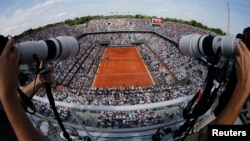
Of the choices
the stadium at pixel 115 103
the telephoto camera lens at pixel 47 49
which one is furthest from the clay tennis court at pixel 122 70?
the telephoto camera lens at pixel 47 49

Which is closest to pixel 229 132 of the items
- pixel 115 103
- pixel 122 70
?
pixel 115 103

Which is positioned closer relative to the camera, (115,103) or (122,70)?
(115,103)

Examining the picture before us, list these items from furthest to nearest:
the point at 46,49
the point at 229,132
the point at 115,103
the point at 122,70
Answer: the point at 122,70 → the point at 115,103 → the point at 46,49 → the point at 229,132

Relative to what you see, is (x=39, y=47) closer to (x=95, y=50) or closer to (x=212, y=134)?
(x=212, y=134)

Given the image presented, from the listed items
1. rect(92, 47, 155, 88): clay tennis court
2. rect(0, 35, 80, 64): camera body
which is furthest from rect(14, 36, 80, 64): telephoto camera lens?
rect(92, 47, 155, 88): clay tennis court

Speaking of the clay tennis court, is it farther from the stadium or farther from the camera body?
the camera body

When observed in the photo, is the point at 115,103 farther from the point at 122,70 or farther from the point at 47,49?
the point at 122,70
